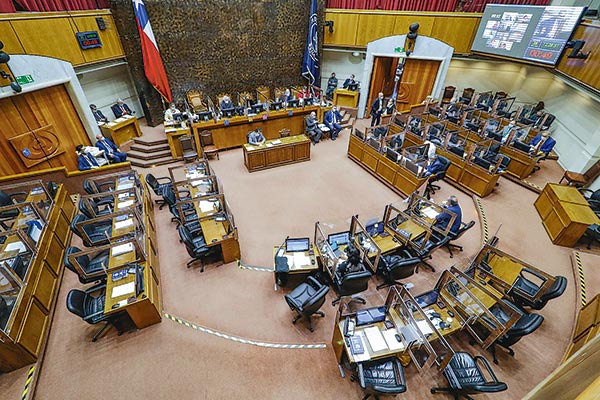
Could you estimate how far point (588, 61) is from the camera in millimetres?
8133

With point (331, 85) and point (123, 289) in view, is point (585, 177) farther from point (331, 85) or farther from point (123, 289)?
point (123, 289)

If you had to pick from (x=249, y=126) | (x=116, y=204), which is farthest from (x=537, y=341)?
(x=249, y=126)

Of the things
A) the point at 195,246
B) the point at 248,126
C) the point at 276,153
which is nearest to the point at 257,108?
the point at 248,126

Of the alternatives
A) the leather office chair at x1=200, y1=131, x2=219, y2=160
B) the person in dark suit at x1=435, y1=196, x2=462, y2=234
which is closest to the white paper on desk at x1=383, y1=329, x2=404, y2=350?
the person in dark suit at x1=435, y1=196, x2=462, y2=234

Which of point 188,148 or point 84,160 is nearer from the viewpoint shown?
point 84,160

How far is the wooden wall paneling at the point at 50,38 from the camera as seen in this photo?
7.16 meters

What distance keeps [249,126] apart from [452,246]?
8.09 m

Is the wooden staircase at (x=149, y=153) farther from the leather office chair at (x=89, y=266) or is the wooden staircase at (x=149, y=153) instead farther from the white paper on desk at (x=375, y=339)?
the white paper on desk at (x=375, y=339)

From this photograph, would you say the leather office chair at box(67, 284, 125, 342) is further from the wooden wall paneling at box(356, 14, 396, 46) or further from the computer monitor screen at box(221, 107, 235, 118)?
the wooden wall paneling at box(356, 14, 396, 46)

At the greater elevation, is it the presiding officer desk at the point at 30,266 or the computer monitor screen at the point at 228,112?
the computer monitor screen at the point at 228,112

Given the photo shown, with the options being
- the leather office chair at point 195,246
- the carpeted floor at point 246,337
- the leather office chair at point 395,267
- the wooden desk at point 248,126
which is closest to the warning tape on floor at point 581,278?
the carpeted floor at point 246,337

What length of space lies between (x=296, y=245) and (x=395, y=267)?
6.42ft

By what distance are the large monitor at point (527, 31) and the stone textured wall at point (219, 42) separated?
6.77 metres

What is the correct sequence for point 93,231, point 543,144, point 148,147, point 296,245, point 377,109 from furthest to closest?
point 377,109
point 148,147
point 543,144
point 93,231
point 296,245
